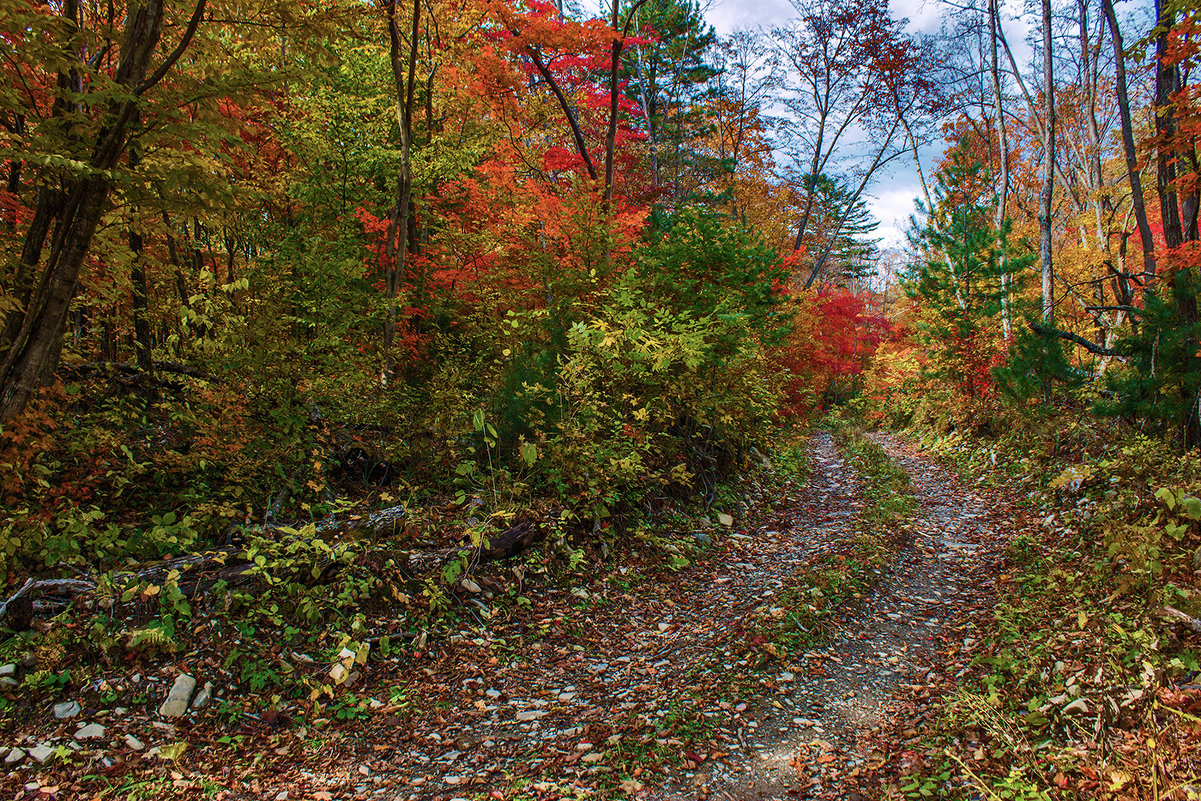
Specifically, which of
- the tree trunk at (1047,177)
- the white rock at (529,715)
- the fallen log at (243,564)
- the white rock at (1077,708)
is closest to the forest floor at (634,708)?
the white rock at (529,715)

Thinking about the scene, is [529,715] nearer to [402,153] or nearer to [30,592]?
[30,592]

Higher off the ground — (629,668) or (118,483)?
(118,483)

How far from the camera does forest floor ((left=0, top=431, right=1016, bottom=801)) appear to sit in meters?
2.94

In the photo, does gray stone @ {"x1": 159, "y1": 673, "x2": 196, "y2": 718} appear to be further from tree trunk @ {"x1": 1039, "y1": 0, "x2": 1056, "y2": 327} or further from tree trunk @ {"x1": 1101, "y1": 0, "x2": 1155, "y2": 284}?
tree trunk @ {"x1": 1039, "y1": 0, "x2": 1056, "y2": 327}

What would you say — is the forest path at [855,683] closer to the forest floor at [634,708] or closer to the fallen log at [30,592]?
the forest floor at [634,708]

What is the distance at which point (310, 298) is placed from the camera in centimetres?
612

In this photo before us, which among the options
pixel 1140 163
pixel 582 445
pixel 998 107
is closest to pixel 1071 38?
pixel 998 107

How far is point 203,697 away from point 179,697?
4.8 inches

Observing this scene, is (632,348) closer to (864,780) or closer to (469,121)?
(864,780)

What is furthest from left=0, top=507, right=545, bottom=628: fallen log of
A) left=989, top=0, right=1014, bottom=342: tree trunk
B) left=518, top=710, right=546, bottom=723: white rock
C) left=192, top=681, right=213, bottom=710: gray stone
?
left=989, top=0, right=1014, bottom=342: tree trunk

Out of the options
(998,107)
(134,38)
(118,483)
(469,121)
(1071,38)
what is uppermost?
(1071,38)

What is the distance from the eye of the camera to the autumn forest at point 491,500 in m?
3.15

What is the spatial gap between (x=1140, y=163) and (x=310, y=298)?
11125 millimetres

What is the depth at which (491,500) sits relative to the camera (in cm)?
561
